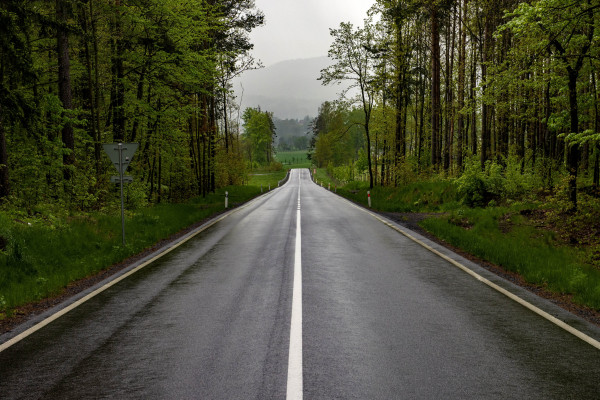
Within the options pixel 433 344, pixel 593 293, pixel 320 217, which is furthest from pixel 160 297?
pixel 320 217

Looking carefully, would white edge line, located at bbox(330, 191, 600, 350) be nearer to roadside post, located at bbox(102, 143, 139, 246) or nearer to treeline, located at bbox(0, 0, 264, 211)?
roadside post, located at bbox(102, 143, 139, 246)

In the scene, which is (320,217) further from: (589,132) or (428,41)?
(428,41)

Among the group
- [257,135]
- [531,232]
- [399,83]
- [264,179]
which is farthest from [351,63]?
[257,135]

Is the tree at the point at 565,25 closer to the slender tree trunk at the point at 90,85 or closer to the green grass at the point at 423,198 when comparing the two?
the green grass at the point at 423,198

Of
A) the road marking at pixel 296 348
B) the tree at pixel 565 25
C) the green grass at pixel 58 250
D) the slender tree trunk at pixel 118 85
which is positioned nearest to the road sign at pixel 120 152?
the green grass at pixel 58 250

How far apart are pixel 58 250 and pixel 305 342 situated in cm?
773

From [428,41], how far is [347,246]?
27952 millimetres

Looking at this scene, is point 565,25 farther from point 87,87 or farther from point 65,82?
point 87,87

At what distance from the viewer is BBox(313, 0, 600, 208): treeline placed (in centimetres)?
1121

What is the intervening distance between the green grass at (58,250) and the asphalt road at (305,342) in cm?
144

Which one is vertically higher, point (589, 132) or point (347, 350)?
point (589, 132)

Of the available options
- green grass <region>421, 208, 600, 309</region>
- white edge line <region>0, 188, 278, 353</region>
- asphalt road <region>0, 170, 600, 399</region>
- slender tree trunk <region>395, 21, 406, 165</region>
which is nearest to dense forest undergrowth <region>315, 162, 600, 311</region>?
green grass <region>421, 208, 600, 309</region>

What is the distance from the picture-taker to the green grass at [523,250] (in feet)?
23.4

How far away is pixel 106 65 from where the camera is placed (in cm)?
1873
